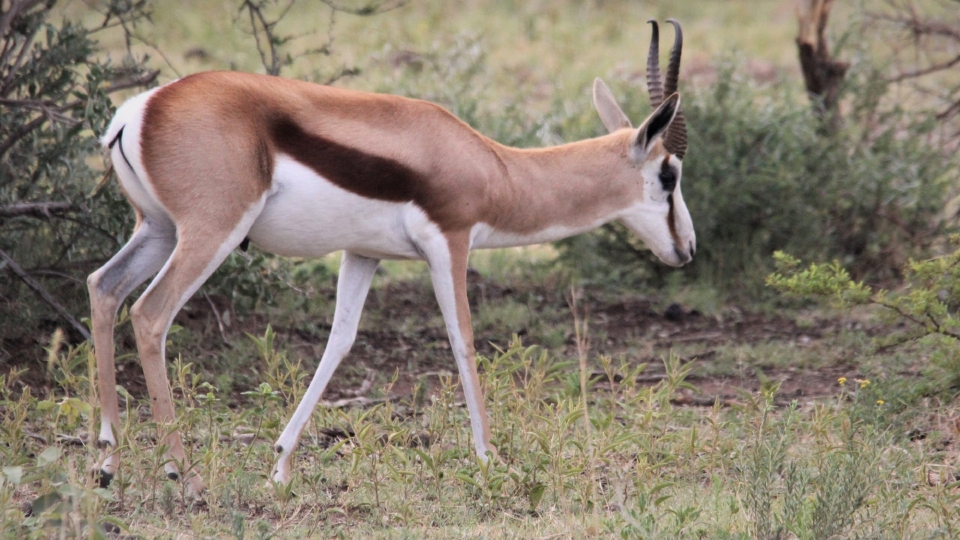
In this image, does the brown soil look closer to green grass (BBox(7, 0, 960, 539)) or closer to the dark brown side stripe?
green grass (BBox(7, 0, 960, 539))

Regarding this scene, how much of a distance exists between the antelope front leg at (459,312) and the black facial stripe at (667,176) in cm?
102

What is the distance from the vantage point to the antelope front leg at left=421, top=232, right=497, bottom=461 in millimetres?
4121

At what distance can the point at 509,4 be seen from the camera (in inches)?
655

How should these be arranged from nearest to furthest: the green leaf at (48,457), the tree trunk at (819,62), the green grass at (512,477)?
the green leaf at (48,457) < the green grass at (512,477) < the tree trunk at (819,62)

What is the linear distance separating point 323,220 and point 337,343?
0.55 m

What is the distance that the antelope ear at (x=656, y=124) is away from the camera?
4.41 m

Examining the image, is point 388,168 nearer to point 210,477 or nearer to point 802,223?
point 210,477

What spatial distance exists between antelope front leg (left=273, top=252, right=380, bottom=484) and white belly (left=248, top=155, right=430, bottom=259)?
18 centimetres

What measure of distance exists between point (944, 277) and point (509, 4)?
12.8 metres

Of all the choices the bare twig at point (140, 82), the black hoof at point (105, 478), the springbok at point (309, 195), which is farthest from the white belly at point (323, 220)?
the bare twig at point (140, 82)

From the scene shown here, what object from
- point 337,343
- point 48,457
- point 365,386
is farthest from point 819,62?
point 48,457

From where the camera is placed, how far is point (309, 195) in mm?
3865

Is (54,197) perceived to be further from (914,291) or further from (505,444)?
(914,291)

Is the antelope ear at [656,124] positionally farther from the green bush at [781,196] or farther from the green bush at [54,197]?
the green bush at [781,196]
